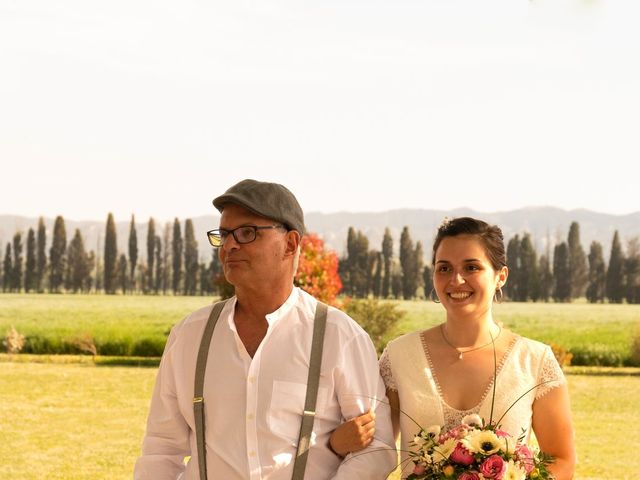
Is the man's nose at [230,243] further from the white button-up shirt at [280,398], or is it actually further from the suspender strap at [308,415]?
the suspender strap at [308,415]

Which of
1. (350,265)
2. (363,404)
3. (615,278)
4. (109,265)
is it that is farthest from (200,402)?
(109,265)

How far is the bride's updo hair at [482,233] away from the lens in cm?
371

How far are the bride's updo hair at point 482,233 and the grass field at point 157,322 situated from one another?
2873 centimetres

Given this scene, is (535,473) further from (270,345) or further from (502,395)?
(270,345)

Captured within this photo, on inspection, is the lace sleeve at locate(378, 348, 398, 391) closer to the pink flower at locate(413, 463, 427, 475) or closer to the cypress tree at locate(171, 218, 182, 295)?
the pink flower at locate(413, 463, 427, 475)

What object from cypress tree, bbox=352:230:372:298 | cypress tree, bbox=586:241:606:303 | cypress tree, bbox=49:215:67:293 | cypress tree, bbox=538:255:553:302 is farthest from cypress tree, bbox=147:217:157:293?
cypress tree, bbox=586:241:606:303

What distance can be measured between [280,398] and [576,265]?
4426cm

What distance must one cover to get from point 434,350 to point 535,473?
2.37 feet

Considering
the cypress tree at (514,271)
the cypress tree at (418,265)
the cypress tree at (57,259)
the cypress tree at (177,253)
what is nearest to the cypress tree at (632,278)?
the cypress tree at (514,271)

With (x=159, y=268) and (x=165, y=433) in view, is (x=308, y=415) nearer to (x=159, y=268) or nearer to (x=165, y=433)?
(x=165, y=433)

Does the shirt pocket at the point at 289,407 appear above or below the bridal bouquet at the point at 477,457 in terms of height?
above

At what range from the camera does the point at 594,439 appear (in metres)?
18.2

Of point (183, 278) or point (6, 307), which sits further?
point (183, 278)

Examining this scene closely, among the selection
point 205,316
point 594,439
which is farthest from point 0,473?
point 205,316
